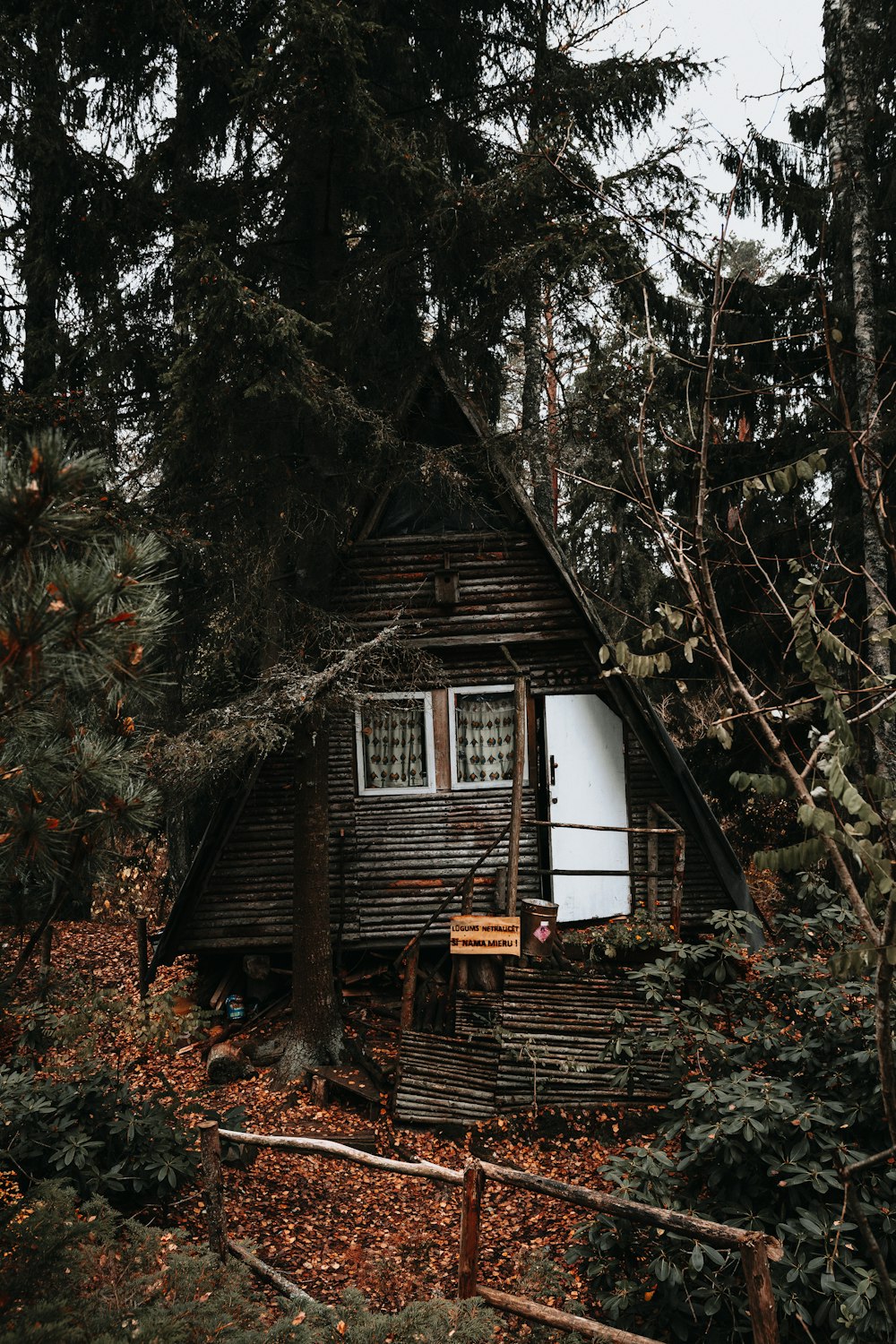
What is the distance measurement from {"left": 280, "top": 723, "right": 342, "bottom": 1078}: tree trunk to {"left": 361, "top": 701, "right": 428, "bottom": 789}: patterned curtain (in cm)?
145

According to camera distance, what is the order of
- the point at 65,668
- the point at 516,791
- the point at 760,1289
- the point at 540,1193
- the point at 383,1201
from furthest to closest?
1. the point at 516,791
2. the point at 383,1201
3. the point at 540,1193
4. the point at 760,1289
5. the point at 65,668

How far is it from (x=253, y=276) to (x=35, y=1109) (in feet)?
26.1

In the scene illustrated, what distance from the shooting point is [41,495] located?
3049mm

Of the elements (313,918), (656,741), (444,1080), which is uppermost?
(656,741)

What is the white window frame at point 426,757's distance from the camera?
36.8 ft

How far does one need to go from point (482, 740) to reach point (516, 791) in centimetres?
120

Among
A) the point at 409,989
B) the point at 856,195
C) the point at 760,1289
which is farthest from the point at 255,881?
the point at 856,195

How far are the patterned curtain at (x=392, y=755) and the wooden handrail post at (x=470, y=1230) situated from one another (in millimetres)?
6100

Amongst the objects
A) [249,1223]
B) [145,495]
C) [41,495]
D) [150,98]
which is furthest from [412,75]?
[249,1223]

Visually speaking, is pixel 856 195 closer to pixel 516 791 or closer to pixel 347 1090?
pixel 516 791

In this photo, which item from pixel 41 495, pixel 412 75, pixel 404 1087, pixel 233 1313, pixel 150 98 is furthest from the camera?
pixel 412 75

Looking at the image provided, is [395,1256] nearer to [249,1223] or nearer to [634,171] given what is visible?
[249,1223]

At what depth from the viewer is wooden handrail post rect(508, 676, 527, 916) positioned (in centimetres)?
995

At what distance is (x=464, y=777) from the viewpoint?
37.0 feet
